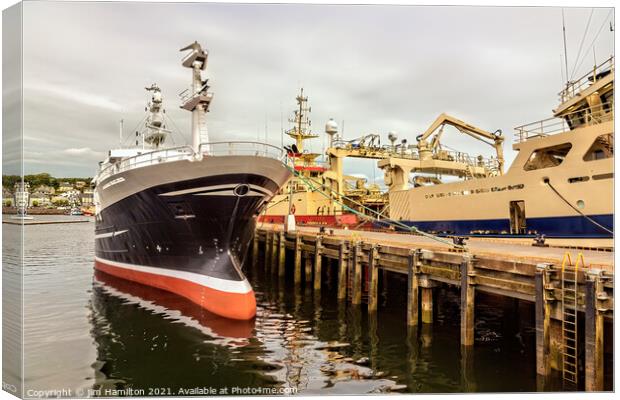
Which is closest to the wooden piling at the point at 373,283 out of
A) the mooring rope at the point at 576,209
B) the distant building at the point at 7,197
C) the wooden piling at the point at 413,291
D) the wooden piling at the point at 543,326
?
the wooden piling at the point at 413,291

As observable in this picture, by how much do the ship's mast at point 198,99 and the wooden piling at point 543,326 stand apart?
11711 mm

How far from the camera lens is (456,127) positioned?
29000 mm

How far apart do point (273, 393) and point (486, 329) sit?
8.23 m

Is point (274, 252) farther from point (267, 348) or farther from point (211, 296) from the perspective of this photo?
point (267, 348)

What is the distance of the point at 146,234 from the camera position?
1625 centimetres

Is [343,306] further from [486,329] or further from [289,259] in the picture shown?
[289,259]

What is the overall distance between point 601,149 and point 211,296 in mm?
16580

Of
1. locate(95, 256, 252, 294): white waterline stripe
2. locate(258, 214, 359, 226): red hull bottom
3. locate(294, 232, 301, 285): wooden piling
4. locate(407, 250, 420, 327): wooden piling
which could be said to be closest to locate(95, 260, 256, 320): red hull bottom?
locate(95, 256, 252, 294): white waterline stripe

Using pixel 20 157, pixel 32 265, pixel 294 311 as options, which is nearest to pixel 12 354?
pixel 20 157

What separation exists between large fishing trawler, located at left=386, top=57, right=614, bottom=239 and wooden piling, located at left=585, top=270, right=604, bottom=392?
8.20 meters

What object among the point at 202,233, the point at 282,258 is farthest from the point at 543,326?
the point at 282,258

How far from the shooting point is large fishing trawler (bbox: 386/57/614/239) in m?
15.1

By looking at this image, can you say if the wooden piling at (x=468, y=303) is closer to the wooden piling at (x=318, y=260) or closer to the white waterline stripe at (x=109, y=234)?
the wooden piling at (x=318, y=260)

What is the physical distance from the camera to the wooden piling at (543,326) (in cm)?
872
